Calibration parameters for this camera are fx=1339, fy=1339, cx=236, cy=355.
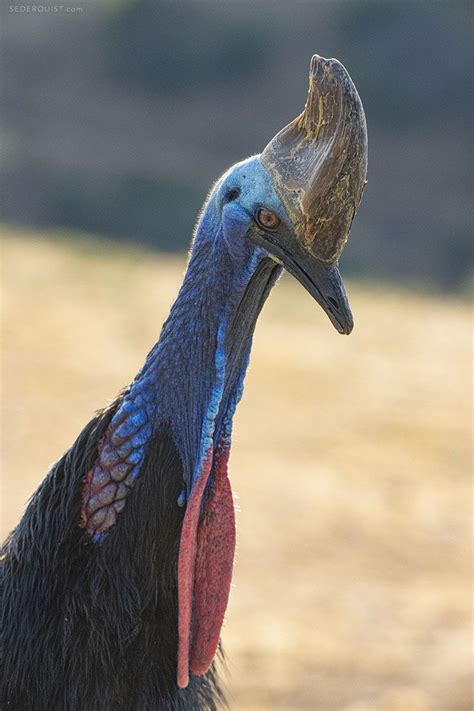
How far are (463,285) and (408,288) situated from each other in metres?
0.60

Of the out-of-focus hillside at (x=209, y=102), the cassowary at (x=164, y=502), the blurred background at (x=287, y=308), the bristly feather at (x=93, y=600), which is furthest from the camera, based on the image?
the out-of-focus hillside at (x=209, y=102)

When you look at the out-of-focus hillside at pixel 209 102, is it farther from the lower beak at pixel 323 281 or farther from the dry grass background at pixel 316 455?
the lower beak at pixel 323 281

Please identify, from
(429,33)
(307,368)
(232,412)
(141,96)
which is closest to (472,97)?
(429,33)

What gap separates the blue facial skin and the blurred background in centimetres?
294

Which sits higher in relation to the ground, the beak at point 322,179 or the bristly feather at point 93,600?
the beak at point 322,179

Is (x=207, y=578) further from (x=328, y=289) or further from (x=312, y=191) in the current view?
(x=312, y=191)

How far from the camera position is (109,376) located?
32.1 ft

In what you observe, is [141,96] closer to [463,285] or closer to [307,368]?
[463,285]

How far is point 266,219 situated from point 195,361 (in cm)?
30

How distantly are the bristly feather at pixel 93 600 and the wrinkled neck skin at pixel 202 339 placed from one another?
0.05 metres

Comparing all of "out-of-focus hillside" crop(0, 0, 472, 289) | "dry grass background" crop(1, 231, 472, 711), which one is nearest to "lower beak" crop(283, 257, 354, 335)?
"dry grass background" crop(1, 231, 472, 711)

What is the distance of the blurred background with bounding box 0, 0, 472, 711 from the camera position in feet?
20.5

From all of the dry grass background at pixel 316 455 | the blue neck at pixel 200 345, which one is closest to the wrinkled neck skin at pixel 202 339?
the blue neck at pixel 200 345

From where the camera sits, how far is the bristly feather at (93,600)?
2.53m
